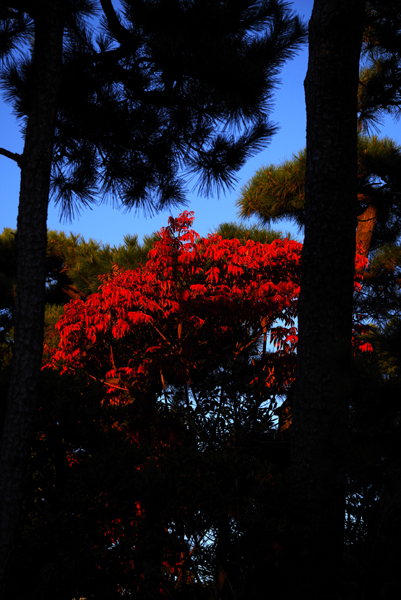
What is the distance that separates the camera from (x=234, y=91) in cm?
459

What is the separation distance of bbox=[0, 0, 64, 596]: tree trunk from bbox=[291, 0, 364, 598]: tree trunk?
1.96 metres

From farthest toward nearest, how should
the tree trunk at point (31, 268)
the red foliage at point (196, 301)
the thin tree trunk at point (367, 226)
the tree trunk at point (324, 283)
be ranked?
1. the thin tree trunk at point (367, 226)
2. the red foliage at point (196, 301)
3. the tree trunk at point (31, 268)
4. the tree trunk at point (324, 283)

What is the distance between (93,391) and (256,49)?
12.7 ft

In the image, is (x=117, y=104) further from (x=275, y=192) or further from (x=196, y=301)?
(x=275, y=192)

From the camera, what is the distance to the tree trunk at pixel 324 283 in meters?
3.26

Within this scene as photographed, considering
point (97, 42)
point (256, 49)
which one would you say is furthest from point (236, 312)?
point (97, 42)

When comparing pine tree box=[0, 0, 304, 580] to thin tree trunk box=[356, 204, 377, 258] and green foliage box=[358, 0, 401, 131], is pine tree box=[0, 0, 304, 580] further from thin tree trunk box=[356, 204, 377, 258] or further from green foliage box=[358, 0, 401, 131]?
thin tree trunk box=[356, 204, 377, 258]

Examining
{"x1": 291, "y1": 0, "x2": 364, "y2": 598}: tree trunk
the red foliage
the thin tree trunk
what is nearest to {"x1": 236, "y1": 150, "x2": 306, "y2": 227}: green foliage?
the thin tree trunk

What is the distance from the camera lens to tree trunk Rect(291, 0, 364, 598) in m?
3.26

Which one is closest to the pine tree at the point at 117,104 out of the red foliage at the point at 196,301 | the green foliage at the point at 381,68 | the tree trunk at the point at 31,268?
the tree trunk at the point at 31,268

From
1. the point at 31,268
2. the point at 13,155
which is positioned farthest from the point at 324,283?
the point at 13,155

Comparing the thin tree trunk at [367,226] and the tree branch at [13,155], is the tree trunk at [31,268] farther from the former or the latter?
the thin tree trunk at [367,226]

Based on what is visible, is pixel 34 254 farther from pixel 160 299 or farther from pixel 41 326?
pixel 160 299

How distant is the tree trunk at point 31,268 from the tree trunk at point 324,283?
196 centimetres
